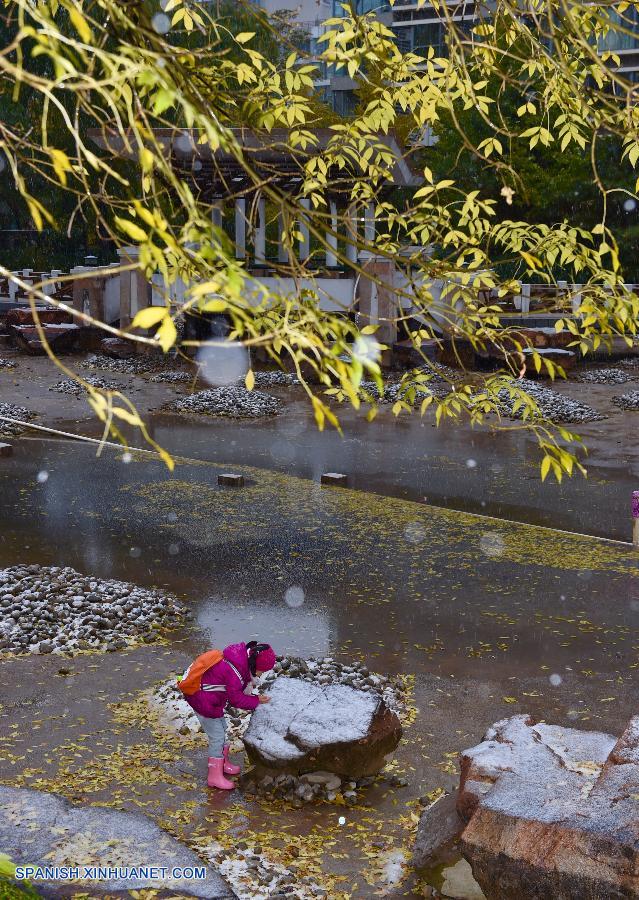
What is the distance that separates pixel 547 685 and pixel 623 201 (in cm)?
3707

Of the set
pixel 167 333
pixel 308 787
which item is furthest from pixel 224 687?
pixel 167 333

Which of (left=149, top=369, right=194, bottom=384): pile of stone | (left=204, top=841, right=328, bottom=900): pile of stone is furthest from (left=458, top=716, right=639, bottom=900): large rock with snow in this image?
(left=149, top=369, right=194, bottom=384): pile of stone

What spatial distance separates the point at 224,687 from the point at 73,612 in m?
3.72

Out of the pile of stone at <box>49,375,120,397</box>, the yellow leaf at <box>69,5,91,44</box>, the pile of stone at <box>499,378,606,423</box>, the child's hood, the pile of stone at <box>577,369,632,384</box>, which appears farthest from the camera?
the pile of stone at <box>577,369,632,384</box>

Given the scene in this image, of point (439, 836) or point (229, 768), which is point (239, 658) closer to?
point (229, 768)

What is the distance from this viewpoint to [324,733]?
21.4 ft

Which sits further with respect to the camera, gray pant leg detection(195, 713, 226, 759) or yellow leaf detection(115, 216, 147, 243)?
gray pant leg detection(195, 713, 226, 759)

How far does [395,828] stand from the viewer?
239 inches

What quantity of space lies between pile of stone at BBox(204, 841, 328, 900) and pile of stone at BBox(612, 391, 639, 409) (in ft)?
70.1

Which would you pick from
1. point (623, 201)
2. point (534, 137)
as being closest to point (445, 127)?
point (623, 201)

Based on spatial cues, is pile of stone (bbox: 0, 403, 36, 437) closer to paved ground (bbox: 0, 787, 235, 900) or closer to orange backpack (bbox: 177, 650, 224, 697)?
orange backpack (bbox: 177, 650, 224, 697)

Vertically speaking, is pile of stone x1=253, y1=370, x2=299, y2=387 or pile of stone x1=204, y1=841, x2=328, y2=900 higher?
pile of stone x1=204, y1=841, x2=328, y2=900

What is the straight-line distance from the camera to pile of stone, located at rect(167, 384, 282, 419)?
2325cm

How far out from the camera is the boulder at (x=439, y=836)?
5387 millimetres
